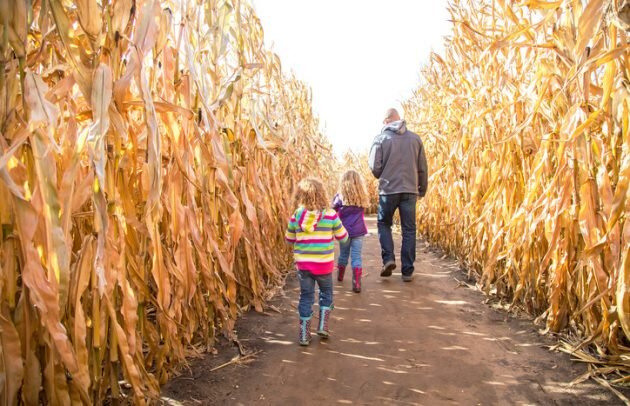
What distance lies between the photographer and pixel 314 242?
10.1ft

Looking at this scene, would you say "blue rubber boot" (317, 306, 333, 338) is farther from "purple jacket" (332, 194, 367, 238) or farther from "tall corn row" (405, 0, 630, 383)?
"purple jacket" (332, 194, 367, 238)

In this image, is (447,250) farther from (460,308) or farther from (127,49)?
(127,49)

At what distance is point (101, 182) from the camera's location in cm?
134

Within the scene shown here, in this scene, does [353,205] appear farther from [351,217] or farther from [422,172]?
[422,172]

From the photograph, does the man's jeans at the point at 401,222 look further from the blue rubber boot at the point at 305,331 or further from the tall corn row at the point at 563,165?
the blue rubber boot at the point at 305,331

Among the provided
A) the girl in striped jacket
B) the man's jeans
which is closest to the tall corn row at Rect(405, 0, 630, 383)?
the man's jeans

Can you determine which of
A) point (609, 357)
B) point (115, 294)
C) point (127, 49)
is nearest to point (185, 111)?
point (127, 49)

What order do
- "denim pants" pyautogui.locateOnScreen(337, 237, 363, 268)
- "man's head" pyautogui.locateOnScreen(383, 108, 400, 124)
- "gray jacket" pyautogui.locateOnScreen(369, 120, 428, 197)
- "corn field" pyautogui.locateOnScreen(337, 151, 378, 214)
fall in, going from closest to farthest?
1. "denim pants" pyautogui.locateOnScreen(337, 237, 363, 268)
2. "gray jacket" pyautogui.locateOnScreen(369, 120, 428, 197)
3. "man's head" pyautogui.locateOnScreen(383, 108, 400, 124)
4. "corn field" pyautogui.locateOnScreen(337, 151, 378, 214)

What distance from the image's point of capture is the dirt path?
219 cm

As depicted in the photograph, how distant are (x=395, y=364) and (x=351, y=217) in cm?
→ 205

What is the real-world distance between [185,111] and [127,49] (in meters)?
0.29

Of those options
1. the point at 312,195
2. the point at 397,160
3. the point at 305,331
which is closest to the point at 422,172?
the point at 397,160

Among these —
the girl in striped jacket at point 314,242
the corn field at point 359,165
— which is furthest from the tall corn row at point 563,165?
the corn field at point 359,165

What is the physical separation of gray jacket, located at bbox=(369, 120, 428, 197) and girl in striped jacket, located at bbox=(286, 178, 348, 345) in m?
1.72
